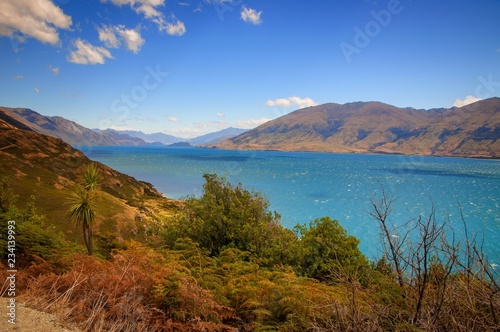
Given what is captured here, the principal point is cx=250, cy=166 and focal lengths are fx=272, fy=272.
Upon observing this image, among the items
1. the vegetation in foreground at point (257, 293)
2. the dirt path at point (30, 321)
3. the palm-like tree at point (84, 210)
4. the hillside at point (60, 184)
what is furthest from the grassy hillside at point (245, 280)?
the hillside at point (60, 184)

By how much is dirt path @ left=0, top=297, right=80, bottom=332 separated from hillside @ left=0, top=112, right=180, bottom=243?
23425 mm

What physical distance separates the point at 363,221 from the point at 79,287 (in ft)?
204

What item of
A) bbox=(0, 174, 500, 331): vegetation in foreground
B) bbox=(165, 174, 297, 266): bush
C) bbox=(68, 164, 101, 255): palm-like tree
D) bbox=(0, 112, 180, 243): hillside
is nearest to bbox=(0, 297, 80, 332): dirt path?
bbox=(0, 174, 500, 331): vegetation in foreground

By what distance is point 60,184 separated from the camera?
66.6 metres

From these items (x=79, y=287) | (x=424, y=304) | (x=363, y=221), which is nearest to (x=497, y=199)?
(x=363, y=221)

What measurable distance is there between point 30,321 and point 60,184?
232 feet

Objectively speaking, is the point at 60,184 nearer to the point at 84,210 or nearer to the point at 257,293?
the point at 84,210

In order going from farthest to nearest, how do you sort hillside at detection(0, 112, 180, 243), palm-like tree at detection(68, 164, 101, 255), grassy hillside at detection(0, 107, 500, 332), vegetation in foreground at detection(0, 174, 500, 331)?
hillside at detection(0, 112, 180, 243)
palm-like tree at detection(68, 164, 101, 255)
grassy hillside at detection(0, 107, 500, 332)
vegetation in foreground at detection(0, 174, 500, 331)

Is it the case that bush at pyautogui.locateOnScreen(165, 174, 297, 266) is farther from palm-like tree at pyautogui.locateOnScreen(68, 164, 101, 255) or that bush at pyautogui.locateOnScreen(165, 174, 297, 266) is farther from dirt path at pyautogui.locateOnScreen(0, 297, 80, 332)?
dirt path at pyautogui.locateOnScreen(0, 297, 80, 332)

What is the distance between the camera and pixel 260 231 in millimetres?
22875

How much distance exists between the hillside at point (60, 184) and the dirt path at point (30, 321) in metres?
23.4

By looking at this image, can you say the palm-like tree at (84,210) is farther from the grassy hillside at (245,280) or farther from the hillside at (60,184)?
the hillside at (60,184)

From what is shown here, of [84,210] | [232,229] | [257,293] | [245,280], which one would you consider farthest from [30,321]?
[84,210]

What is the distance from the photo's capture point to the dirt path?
769 cm
